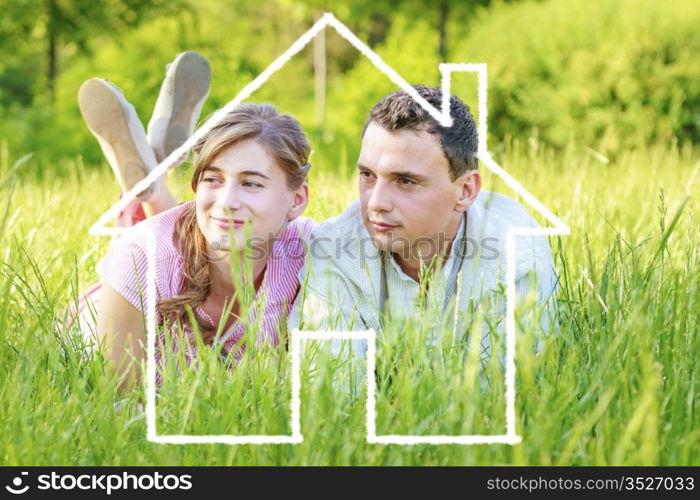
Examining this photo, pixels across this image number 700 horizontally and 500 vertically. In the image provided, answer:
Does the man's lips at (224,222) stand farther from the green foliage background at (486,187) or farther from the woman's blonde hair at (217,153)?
the green foliage background at (486,187)

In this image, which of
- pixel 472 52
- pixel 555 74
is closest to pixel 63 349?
pixel 555 74

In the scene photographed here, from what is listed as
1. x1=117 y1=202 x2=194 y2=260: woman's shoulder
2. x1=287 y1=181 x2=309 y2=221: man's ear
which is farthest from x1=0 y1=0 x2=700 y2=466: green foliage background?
x1=287 y1=181 x2=309 y2=221: man's ear

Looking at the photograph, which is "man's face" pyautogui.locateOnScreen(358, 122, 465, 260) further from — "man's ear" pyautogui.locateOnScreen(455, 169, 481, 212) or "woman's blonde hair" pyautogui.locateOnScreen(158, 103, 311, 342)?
"woman's blonde hair" pyautogui.locateOnScreen(158, 103, 311, 342)

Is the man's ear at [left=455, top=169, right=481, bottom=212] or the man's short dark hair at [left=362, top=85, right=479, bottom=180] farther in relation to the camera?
the man's ear at [left=455, top=169, right=481, bottom=212]

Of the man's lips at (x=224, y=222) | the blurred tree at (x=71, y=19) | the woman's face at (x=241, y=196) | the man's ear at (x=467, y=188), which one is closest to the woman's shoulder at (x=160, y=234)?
the woman's face at (x=241, y=196)

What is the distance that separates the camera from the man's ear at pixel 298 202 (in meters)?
2.58

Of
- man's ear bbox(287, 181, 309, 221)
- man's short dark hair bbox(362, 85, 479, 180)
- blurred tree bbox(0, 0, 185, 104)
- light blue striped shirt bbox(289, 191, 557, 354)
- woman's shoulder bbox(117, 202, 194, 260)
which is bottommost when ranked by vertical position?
light blue striped shirt bbox(289, 191, 557, 354)

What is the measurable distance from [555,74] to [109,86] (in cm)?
484

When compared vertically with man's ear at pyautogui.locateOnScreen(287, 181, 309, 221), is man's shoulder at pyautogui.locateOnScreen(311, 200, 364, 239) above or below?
below

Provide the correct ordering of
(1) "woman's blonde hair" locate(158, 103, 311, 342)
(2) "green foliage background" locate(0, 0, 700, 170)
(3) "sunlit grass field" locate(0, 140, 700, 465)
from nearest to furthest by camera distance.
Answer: (3) "sunlit grass field" locate(0, 140, 700, 465), (1) "woman's blonde hair" locate(158, 103, 311, 342), (2) "green foliage background" locate(0, 0, 700, 170)

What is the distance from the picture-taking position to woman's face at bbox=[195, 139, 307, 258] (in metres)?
2.39

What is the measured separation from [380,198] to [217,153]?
1.76 feet

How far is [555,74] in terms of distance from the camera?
7.07 m
